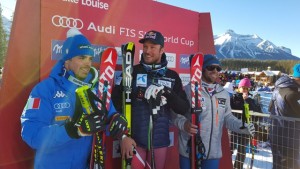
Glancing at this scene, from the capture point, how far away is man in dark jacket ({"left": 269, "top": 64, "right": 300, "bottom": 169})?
3666mm

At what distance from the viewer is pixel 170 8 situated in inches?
157

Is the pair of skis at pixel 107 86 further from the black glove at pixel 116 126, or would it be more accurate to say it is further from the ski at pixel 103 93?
the black glove at pixel 116 126

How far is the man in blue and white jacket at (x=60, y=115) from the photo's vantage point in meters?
1.94

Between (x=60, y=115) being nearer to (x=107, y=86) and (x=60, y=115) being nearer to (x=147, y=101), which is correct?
(x=107, y=86)

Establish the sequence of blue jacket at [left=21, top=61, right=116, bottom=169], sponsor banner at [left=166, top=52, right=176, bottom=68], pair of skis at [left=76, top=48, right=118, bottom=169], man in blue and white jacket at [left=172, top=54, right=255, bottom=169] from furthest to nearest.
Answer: sponsor banner at [left=166, top=52, right=176, bottom=68]
man in blue and white jacket at [left=172, top=54, right=255, bottom=169]
pair of skis at [left=76, top=48, right=118, bottom=169]
blue jacket at [left=21, top=61, right=116, bottom=169]

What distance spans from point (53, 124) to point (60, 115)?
0.12 meters

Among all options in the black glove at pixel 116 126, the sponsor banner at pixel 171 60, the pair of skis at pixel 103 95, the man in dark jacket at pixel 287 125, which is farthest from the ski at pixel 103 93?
the man in dark jacket at pixel 287 125

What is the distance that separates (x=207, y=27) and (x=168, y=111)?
1.90m

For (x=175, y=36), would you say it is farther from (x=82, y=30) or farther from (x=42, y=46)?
(x=42, y=46)

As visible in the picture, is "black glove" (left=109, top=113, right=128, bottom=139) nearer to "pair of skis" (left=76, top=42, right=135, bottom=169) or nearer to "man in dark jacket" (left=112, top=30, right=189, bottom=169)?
"pair of skis" (left=76, top=42, right=135, bottom=169)

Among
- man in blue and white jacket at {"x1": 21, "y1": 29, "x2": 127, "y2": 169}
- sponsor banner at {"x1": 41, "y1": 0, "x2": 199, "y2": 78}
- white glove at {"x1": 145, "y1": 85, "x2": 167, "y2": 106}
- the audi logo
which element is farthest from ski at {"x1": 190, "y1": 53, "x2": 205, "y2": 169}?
the audi logo

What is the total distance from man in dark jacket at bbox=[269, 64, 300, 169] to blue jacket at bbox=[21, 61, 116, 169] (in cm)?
273

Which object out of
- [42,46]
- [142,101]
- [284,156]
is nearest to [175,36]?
[142,101]

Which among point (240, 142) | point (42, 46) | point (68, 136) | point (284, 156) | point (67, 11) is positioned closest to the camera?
point (68, 136)
